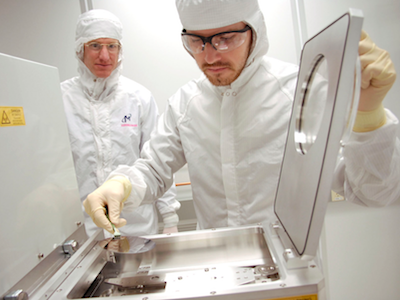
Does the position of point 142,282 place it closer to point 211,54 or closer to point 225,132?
point 225,132

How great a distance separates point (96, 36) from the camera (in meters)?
1.57

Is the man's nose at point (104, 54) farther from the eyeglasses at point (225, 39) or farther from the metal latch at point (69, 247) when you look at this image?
the metal latch at point (69, 247)

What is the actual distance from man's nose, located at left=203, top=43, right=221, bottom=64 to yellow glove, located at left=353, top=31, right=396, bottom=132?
0.45 m

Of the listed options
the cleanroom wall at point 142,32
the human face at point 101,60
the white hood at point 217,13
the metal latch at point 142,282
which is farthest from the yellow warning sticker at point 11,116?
the cleanroom wall at point 142,32

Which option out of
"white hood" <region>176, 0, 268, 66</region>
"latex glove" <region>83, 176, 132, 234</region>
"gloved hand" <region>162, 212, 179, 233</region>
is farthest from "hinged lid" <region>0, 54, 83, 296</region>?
"gloved hand" <region>162, 212, 179, 233</region>

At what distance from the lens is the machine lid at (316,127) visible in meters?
0.45

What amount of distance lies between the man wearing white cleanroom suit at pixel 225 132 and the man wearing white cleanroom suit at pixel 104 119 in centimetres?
45

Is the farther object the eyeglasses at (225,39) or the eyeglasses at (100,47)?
the eyeglasses at (100,47)

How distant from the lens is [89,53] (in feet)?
5.30

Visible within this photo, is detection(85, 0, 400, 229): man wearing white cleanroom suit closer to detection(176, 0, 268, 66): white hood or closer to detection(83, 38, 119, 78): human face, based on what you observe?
detection(176, 0, 268, 66): white hood

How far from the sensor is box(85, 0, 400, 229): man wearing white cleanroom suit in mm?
921

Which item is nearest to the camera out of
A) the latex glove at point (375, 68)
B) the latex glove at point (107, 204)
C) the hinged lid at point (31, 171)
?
the latex glove at point (375, 68)

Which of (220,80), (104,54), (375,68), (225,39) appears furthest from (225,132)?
(104,54)

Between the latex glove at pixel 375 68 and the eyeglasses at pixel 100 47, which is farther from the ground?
the eyeglasses at pixel 100 47
